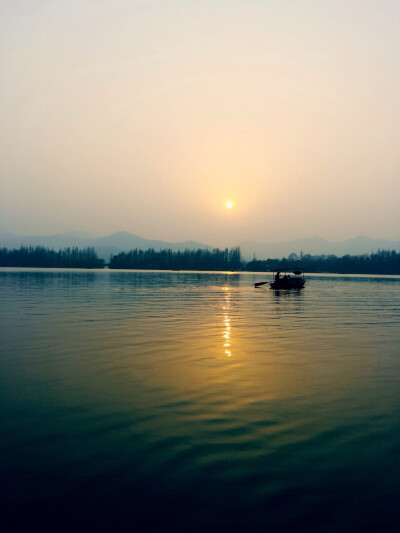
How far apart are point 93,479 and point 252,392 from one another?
814 centimetres

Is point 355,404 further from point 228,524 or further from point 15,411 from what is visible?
point 15,411

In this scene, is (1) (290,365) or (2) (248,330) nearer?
(1) (290,365)

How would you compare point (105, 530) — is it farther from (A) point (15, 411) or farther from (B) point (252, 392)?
(B) point (252, 392)

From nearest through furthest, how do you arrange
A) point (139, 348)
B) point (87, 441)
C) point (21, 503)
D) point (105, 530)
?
point (105, 530), point (21, 503), point (87, 441), point (139, 348)

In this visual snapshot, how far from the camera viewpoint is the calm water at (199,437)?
8438mm

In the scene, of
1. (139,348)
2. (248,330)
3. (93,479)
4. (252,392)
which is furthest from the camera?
(248,330)


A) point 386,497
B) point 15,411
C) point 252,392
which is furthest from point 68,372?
point 386,497

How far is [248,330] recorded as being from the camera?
34.2 m

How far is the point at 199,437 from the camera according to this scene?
11.9 meters

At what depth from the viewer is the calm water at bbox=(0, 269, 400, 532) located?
8438 millimetres

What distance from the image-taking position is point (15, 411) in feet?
45.4

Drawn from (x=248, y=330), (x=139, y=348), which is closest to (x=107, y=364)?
(x=139, y=348)

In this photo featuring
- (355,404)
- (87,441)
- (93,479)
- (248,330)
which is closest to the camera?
(93,479)

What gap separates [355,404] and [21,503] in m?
11.0
